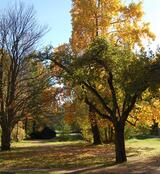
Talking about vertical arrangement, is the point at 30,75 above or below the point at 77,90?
above

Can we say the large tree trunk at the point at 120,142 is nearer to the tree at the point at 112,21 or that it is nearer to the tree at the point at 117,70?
the tree at the point at 117,70

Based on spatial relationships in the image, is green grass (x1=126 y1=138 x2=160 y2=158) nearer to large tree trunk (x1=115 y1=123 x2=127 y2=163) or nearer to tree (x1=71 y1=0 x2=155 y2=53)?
large tree trunk (x1=115 y1=123 x2=127 y2=163)

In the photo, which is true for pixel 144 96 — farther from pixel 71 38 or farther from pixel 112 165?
pixel 71 38

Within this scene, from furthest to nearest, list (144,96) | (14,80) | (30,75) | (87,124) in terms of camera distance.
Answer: (87,124), (30,75), (14,80), (144,96)

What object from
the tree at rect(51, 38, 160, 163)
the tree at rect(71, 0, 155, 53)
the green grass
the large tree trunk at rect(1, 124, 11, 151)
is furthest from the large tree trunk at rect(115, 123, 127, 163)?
the large tree trunk at rect(1, 124, 11, 151)

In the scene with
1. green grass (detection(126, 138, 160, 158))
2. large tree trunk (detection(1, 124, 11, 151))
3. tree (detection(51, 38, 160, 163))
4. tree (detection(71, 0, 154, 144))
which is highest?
tree (detection(71, 0, 154, 144))

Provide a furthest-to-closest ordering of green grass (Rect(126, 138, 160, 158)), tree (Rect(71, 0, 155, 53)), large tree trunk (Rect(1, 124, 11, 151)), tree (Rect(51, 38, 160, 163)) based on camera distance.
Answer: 1. large tree trunk (Rect(1, 124, 11, 151))
2. tree (Rect(71, 0, 155, 53))
3. green grass (Rect(126, 138, 160, 158))
4. tree (Rect(51, 38, 160, 163))

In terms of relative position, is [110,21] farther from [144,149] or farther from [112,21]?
[144,149]

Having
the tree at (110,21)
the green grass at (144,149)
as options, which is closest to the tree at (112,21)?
the tree at (110,21)

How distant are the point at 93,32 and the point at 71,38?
2.24m

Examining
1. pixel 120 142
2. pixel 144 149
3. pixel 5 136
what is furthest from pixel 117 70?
pixel 5 136

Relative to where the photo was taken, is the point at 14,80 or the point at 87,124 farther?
the point at 87,124

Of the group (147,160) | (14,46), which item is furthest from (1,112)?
(147,160)

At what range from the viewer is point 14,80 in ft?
125
